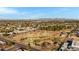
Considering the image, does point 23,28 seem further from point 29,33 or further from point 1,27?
point 1,27

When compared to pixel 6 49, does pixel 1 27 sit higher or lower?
higher

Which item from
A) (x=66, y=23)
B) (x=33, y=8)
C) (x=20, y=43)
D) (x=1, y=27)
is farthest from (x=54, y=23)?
(x=1, y=27)
